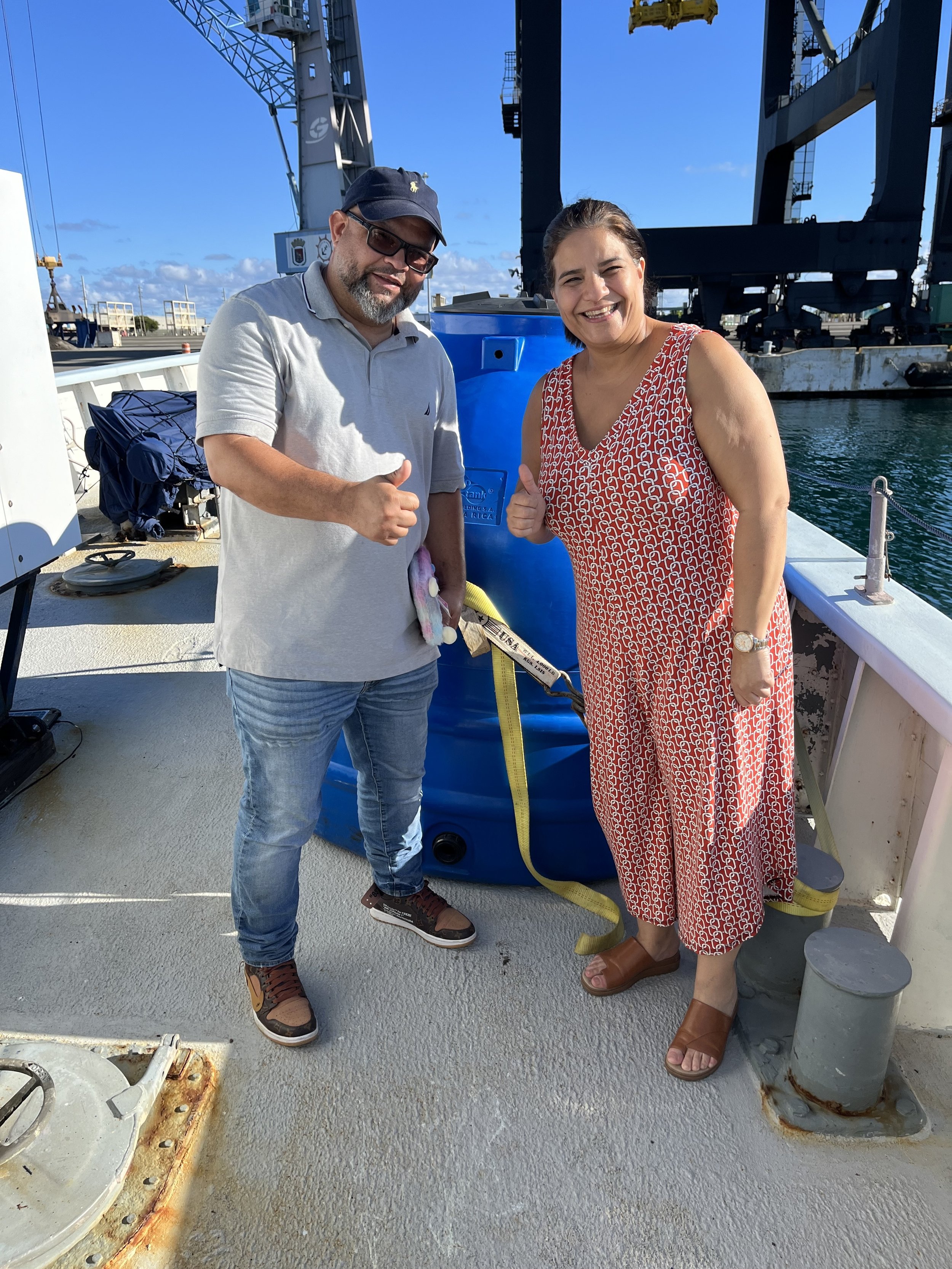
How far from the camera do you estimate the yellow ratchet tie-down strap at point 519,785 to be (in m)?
2.04

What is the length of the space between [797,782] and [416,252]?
74.5 inches

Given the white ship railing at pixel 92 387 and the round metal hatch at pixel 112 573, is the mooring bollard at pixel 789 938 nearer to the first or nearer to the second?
the round metal hatch at pixel 112 573

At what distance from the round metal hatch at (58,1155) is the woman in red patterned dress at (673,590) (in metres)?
1.11

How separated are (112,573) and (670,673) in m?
4.48

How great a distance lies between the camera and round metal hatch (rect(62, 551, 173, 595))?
4.98 metres

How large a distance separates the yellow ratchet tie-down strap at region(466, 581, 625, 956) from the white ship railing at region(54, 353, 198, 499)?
4506 mm

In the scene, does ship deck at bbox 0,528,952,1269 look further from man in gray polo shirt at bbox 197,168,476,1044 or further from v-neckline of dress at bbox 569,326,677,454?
v-neckline of dress at bbox 569,326,677,454

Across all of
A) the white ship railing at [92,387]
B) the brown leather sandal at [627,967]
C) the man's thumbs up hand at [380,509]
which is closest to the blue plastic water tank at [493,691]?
the brown leather sandal at [627,967]

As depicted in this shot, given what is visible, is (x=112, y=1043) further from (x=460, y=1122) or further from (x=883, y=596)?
(x=883, y=596)

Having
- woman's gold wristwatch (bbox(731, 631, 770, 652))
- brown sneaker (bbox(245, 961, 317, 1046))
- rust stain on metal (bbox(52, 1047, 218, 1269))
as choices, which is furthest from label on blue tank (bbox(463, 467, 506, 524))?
rust stain on metal (bbox(52, 1047, 218, 1269))

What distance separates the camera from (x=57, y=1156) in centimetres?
146

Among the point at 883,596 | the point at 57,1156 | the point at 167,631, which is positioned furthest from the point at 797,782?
the point at 167,631

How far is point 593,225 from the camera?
1437mm

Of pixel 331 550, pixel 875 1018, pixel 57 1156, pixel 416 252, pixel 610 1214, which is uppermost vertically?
pixel 416 252
